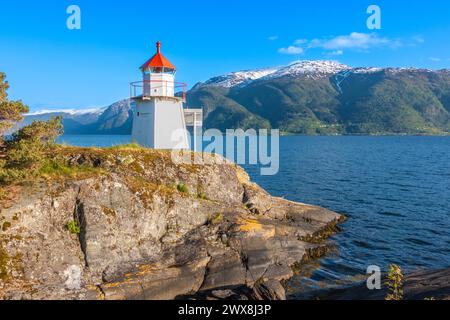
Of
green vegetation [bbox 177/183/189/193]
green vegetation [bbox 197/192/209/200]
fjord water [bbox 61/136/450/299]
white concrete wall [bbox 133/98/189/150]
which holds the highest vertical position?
white concrete wall [bbox 133/98/189/150]

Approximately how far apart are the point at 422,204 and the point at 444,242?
15090 millimetres

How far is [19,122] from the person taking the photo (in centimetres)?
2289

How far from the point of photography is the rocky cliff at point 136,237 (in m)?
19.5

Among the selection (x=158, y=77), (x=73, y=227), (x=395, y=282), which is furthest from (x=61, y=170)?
(x=395, y=282)

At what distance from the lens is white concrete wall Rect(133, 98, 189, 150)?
32.6 metres

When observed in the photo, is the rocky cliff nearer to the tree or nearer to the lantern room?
the tree

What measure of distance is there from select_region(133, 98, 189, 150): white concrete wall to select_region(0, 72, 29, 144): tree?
11668mm

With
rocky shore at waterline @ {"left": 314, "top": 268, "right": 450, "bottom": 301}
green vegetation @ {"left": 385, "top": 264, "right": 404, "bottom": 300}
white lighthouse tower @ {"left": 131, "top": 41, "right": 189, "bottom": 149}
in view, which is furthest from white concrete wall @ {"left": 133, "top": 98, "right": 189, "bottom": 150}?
green vegetation @ {"left": 385, "top": 264, "right": 404, "bottom": 300}

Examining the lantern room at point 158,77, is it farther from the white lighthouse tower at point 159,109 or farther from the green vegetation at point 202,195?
the green vegetation at point 202,195

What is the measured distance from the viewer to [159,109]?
32.5m

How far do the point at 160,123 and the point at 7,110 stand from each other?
13259 millimetres

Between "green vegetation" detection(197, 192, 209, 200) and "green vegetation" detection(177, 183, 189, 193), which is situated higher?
"green vegetation" detection(177, 183, 189, 193)

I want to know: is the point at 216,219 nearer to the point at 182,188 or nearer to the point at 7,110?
the point at 182,188
